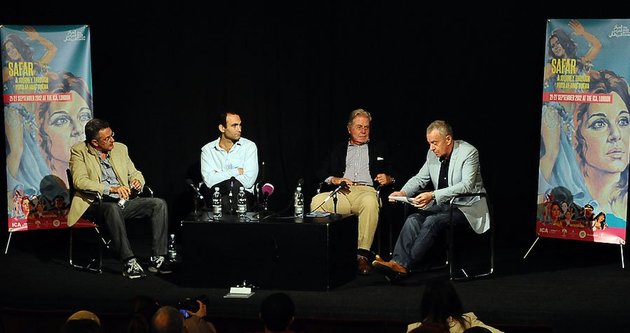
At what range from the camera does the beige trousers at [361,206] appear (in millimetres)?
7137

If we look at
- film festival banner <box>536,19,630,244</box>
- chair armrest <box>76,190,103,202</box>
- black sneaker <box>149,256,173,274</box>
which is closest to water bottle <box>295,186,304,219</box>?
black sneaker <box>149,256,173,274</box>

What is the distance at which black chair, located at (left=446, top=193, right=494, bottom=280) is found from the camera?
669 cm

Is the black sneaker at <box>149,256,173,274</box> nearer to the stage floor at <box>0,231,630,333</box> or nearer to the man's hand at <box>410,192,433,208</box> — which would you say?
the stage floor at <box>0,231,630,333</box>

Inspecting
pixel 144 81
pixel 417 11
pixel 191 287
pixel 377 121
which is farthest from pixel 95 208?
pixel 417 11

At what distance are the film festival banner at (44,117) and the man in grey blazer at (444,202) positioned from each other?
2.69 m

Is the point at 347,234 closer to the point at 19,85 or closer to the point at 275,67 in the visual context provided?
the point at 275,67

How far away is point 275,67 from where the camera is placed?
820cm

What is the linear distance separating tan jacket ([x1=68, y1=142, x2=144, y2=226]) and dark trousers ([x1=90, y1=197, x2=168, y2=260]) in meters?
0.10

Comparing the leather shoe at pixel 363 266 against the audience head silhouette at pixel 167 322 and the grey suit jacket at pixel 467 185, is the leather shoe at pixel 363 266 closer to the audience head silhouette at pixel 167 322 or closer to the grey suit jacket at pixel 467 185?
the grey suit jacket at pixel 467 185

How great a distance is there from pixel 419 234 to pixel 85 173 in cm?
226

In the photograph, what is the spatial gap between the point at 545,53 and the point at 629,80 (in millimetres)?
592

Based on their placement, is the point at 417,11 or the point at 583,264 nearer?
the point at 583,264

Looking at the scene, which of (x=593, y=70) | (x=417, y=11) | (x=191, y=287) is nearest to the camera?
(x=191, y=287)

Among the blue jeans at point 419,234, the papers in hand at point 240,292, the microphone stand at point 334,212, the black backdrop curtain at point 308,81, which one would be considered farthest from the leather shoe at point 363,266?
the papers in hand at point 240,292
